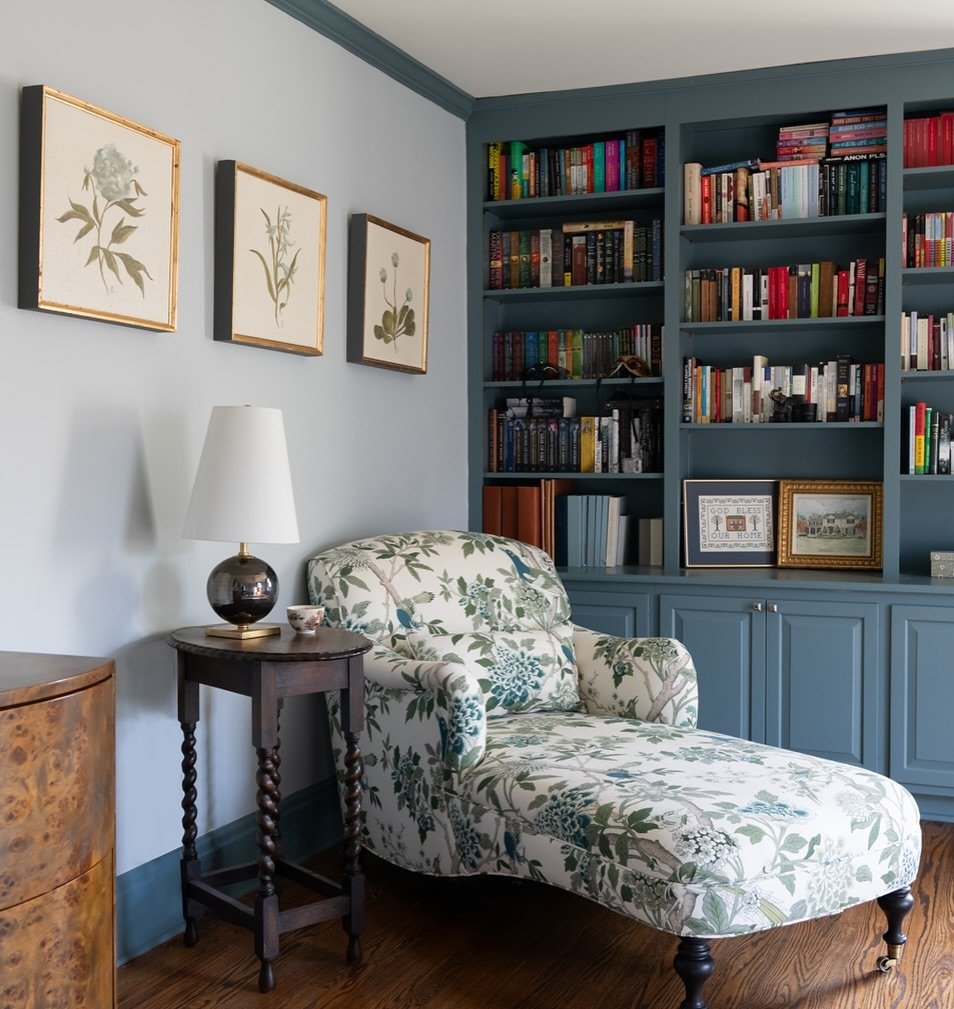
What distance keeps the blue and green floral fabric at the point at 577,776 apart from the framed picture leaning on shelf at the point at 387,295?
24.1 inches

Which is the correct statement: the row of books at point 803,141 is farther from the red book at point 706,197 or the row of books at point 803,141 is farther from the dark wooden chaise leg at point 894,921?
the dark wooden chaise leg at point 894,921

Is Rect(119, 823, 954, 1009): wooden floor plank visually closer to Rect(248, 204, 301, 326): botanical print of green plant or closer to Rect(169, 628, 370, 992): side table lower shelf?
Rect(169, 628, 370, 992): side table lower shelf

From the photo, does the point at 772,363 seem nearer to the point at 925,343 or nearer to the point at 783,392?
the point at 783,392

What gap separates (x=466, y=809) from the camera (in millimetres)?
2744

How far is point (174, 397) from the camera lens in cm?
286

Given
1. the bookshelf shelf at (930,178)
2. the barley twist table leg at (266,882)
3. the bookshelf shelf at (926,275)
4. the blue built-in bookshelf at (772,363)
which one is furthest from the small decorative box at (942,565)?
the barley twist table leg at (266,882)

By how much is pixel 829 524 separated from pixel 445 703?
6.39 feet

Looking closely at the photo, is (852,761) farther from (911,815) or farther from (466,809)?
(466,809)

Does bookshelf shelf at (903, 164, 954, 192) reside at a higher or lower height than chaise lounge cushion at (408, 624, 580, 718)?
higher

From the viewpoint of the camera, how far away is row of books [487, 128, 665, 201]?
166 inches

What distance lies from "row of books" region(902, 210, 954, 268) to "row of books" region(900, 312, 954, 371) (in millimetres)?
177

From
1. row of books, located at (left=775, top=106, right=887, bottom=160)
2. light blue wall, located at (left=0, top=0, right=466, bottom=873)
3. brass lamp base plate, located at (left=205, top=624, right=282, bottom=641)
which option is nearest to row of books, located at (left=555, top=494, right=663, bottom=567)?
light blue wall, located at (left=0, top=0, right=466, bottom=873)

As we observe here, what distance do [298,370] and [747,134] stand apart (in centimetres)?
199

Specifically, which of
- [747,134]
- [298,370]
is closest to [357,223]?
[298,370]
